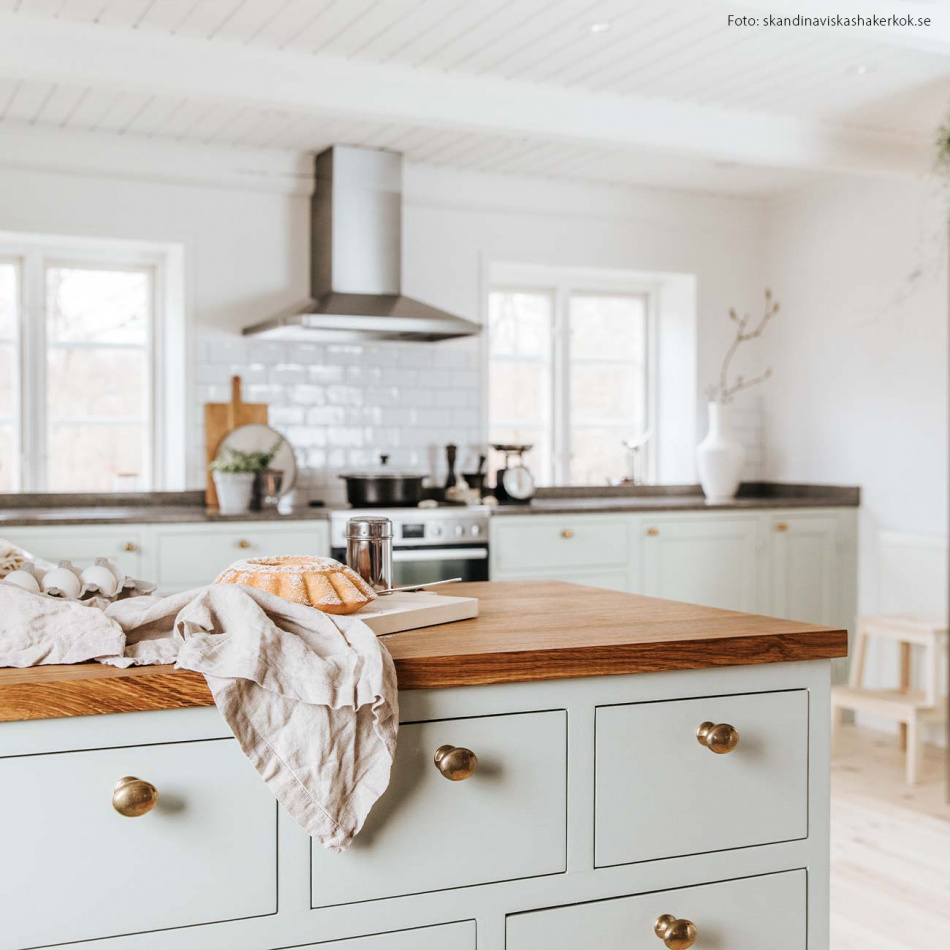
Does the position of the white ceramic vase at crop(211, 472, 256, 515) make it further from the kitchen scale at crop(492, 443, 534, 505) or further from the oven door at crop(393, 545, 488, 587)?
the kitchen scale at crop(492, 443, 534, 505)

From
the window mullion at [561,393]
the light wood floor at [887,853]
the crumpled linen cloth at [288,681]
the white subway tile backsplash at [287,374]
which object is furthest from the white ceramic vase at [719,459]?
the crumpled linen cloth at [288,681]

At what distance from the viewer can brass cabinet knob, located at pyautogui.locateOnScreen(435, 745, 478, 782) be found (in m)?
1.36

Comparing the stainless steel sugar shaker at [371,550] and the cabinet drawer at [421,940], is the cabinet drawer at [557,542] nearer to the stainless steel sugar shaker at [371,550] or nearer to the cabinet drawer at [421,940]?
the stainless steel sugar shaker at [371,550]

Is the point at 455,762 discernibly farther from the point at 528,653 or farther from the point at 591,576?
the point at 591,576

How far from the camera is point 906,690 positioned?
4914mm

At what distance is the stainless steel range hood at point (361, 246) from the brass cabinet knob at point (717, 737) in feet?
11.4

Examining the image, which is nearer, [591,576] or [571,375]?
[591,576]

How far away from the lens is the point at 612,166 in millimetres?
5418

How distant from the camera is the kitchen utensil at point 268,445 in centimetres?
501

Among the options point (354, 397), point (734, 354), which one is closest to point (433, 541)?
point (354, 397)

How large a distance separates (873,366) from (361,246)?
8.34ft

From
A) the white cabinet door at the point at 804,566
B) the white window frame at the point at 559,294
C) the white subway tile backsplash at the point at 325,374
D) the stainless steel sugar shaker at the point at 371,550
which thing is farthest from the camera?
the white window frame at the point at 559,294

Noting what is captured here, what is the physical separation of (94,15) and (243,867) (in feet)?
10.2

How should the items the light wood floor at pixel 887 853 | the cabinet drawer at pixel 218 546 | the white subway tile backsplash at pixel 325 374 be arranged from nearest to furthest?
the light wood floor at pixel 887 853
the cabinet drawer at pixel 218 546
the white subway tile backsplash at pixel 325 374
